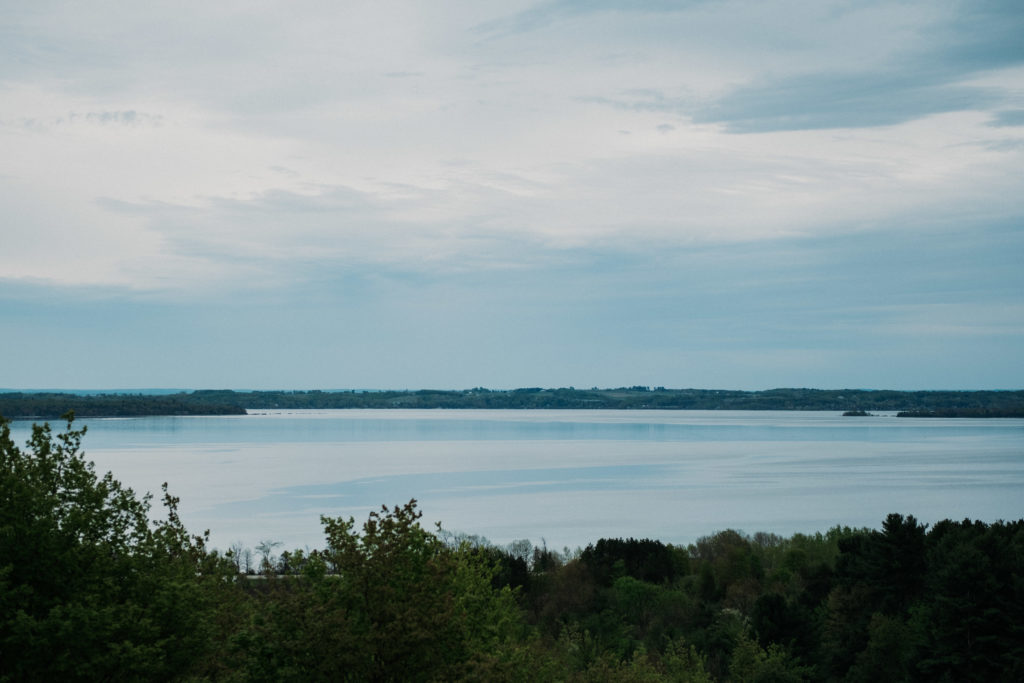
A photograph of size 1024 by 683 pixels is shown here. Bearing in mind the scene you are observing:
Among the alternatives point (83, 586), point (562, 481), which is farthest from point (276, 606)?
point (562, 481)

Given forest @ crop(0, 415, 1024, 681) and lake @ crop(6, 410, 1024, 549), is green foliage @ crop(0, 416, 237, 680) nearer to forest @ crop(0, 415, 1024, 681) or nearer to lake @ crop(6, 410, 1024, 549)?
forest @ crop(0, 415, 1024, 681)

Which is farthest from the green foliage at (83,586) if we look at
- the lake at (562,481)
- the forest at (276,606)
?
the lake at (562,481)

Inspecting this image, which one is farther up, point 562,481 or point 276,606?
point 276,606

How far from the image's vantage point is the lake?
69.2m

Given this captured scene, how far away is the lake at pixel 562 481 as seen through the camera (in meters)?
69.2

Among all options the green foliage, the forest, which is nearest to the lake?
the forest

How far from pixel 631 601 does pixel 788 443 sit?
4725 inches

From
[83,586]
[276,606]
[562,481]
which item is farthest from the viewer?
[562,481]

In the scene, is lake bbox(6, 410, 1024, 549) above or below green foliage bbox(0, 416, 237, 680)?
below

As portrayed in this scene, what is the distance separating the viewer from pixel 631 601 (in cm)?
4350

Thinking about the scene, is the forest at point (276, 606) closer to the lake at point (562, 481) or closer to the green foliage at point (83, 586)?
the green foliage at point (83, 586)

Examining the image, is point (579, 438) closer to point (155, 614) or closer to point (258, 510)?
point (258, 510)

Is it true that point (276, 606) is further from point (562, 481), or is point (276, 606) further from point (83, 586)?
point (562, 481)

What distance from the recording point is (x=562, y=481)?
96.4 meters
